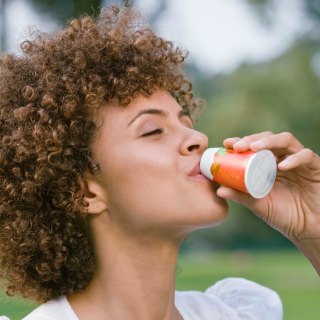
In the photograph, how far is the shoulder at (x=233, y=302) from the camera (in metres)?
2.62

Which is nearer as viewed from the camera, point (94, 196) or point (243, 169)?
point (243, 169)

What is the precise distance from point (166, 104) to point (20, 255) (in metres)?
0.73

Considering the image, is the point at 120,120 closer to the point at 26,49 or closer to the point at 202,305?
the point at 26,49

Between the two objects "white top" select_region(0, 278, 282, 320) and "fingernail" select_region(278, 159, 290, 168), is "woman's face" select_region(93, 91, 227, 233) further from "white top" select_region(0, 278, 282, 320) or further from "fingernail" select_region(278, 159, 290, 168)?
"white top" select_region(0, 278, 282, 320)

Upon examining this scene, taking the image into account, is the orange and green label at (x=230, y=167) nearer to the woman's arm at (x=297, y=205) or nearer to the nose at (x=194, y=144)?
the nose at (x=194, y=144)

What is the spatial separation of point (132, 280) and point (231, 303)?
497mm

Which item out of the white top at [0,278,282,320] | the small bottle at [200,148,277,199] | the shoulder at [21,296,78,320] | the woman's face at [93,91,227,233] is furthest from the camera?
the white top at [0,278,282,320]

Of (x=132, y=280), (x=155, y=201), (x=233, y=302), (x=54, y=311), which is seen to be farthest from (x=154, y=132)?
(x=233, y=302)

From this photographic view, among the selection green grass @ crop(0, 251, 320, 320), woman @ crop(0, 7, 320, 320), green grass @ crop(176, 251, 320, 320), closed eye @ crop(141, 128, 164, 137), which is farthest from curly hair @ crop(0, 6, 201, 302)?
green grass @ crop(176, 251, 320, 320)

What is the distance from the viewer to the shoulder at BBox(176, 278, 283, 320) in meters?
2.62

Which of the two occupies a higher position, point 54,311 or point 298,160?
point 298,160

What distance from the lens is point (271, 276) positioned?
1744cm

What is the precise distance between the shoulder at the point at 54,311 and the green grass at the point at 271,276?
11.9 ft

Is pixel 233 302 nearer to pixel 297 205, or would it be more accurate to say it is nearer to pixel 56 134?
pixel 297 205
